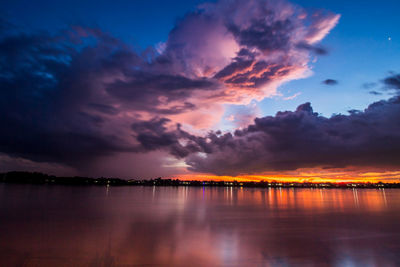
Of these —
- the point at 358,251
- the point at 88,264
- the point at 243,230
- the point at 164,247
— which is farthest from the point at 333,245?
the point at 88,264

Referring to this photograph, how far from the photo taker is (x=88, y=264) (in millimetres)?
13234

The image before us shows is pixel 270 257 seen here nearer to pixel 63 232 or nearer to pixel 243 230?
pixel 243 230

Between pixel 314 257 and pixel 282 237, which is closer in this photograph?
pixel 314 257

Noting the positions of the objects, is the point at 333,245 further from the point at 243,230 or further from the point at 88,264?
the point at 88,264

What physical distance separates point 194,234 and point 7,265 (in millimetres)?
14208

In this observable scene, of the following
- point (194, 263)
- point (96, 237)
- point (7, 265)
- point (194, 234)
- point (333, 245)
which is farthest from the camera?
point (194, 234)

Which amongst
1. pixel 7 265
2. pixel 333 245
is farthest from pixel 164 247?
pixel 333 245

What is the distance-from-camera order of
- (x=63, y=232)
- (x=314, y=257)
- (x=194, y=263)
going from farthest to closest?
(x=63, y=232) → (x=314, y=257) → (x=194, y=263)

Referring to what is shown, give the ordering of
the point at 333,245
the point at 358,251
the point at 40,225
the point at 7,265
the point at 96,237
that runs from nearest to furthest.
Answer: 1. the point at 7,265
2. the point at 358,251
3. the point at 333,245
4. the point at 96,237
5. the point at 40,225

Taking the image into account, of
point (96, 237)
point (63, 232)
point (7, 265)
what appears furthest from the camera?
point (63, 232)

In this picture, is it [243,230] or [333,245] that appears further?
[243,230]

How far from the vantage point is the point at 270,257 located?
15320mm

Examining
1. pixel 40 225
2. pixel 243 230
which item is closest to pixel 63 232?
pixel 40 225

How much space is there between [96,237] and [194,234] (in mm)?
8353
